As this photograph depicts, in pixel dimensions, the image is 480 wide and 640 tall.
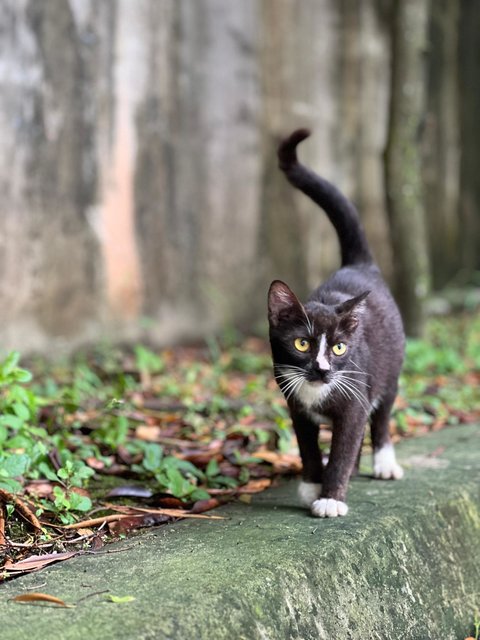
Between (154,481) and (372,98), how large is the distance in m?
5.91

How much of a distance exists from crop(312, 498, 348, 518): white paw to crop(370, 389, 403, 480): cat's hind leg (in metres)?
0.54

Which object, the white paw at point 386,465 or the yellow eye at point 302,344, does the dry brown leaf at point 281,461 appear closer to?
the white paw at point 386,465

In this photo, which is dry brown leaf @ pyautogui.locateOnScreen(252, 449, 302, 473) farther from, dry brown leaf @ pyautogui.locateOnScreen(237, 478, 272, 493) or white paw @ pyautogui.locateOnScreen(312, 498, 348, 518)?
white paw @ pyautogui.locateOnScreen(312, 498, 348, 518)

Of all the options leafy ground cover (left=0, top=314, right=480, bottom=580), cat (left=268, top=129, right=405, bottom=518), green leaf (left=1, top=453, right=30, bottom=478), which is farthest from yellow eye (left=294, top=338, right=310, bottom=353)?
green leaf (left=1, top=453, right=30, bottom=478)

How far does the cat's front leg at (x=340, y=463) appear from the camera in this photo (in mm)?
2840

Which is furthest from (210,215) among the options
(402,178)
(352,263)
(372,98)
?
(352,263)

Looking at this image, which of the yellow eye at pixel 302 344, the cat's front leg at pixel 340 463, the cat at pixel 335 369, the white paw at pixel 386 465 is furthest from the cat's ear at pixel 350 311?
the white paw at pixel 386 465

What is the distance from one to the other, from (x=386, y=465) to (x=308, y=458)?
442 millimetres

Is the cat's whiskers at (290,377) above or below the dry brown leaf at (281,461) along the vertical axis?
above

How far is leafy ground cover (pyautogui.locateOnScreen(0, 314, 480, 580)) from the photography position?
8.80ft

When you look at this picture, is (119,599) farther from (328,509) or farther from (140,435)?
(140,435)

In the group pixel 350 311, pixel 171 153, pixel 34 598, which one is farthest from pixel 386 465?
pixel 171 153

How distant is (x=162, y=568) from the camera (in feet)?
7.55

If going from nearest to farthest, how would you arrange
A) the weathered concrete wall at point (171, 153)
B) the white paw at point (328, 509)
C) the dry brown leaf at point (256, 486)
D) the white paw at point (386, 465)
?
1. the white paw at point (328, 509)
2. the dry brown leaf at point (256, 486)
3. the white paw at point (386, 465)
4. the weathered concrete wall at point (171, 153)
